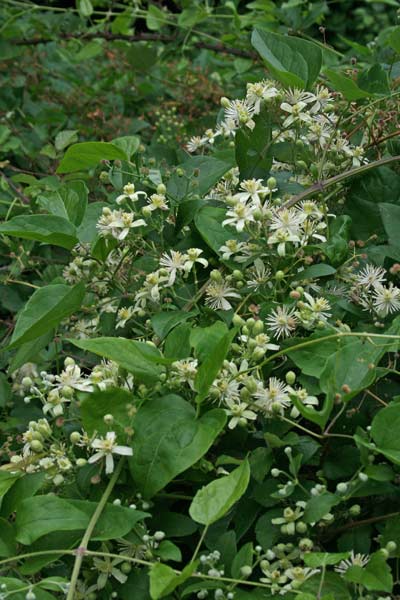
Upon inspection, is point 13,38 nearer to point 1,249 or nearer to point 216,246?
point 1,249

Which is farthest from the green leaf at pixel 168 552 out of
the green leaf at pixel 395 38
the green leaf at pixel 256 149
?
the green leaf at pixel 395 38

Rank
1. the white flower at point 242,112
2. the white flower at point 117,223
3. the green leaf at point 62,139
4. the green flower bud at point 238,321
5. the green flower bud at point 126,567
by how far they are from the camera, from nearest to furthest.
→ the green flower bud at point 126,567
the green flower bud at point 238,321
the white flower at point 117,223
the white flower at point 242,112
the green leaf at point 62,139

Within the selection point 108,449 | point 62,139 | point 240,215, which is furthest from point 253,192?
point 62,139

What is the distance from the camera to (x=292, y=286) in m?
1.06

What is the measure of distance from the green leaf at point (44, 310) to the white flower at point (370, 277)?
14.1 inches

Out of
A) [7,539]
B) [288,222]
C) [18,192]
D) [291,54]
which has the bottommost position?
[18,192]

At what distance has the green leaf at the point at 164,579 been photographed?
30.3 inches

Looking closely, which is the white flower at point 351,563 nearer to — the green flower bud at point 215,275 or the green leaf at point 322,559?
the green leaf at point 322,559

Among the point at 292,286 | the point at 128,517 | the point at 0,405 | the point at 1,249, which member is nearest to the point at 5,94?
the point at 1,249

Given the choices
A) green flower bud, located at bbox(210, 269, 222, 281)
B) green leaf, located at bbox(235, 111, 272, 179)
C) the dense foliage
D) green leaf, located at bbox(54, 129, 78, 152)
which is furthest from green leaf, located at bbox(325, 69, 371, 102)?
green leaf, located at bbox(54, 129, 78, 152)

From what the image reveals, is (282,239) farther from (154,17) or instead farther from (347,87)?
(154,17)

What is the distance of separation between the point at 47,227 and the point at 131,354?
0.90 feet

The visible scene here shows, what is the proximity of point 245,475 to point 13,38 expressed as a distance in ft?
7.18

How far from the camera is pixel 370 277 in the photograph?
3.49ft
